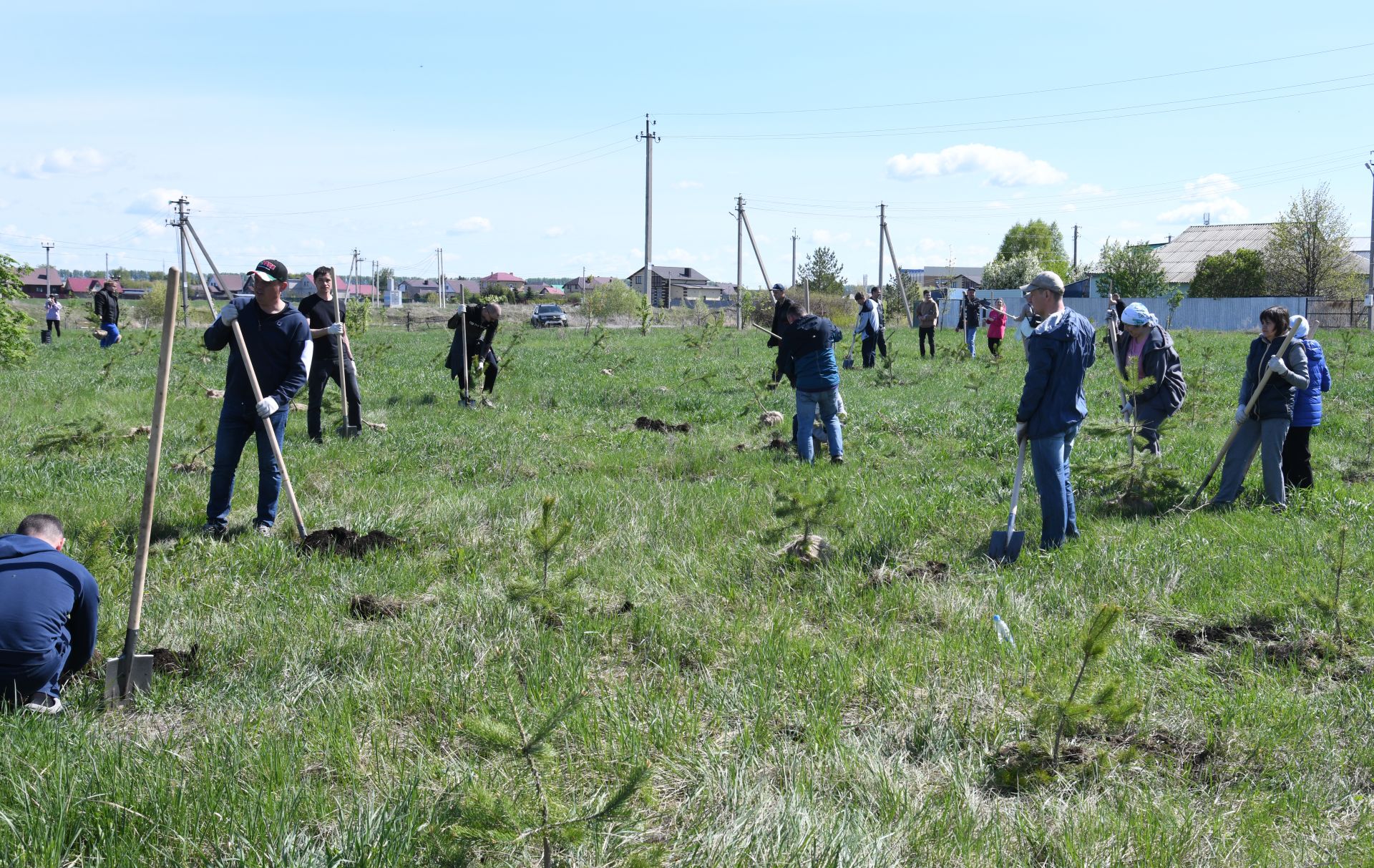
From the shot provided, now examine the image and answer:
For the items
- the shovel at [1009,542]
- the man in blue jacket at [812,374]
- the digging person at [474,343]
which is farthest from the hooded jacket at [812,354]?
the digging person at [474,343]

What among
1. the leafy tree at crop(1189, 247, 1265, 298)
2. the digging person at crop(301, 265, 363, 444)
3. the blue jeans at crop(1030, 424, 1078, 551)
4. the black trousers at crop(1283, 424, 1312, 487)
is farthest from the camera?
the leafy tree at crop(1189, 247, 1265, 298)

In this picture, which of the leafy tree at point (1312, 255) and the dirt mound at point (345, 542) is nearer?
the dirt mound at point (345, 542)

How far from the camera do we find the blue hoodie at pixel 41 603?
390cm

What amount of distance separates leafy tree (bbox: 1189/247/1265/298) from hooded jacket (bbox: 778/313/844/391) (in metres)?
50.1

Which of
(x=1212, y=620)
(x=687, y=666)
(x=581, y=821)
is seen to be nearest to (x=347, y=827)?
(x=581, y=821)

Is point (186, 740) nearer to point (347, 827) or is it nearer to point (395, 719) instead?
point (395, 719)

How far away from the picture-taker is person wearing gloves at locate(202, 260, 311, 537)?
680 cm

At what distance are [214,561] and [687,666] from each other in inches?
127

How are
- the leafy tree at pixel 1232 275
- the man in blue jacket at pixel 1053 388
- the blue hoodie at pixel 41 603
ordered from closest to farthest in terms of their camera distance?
1. the blue hoodie at pixel 41 603
2. the man in blue jacket at pixel 1053 388
3. the leafy tree at pixel 1232 275

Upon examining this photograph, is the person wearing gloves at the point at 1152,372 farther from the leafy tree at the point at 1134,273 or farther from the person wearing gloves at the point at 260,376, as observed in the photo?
the leafy tree at the point at 1134,273

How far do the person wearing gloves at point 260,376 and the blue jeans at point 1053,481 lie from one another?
5.09m

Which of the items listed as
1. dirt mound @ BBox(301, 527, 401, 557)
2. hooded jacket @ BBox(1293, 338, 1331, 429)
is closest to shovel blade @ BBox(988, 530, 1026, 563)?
A: hooded jacket @ BBox(1293, 338, 1331, 429)

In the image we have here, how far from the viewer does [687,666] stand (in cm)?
478

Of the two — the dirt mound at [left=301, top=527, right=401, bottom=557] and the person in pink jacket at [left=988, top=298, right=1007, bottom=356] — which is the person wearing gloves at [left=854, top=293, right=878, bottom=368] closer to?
the person in pink jacket at [left=988, top=298, right=1007, bottom=356]
